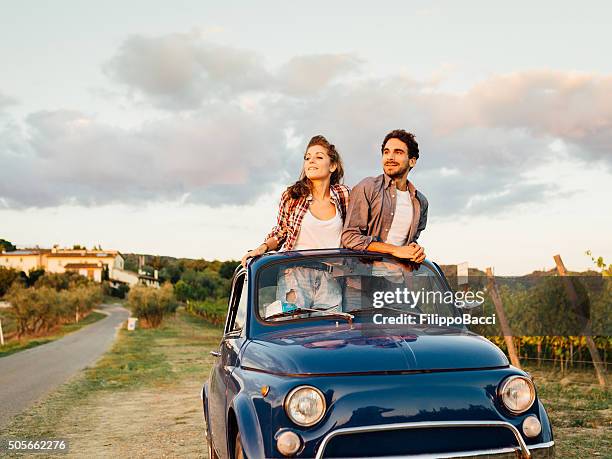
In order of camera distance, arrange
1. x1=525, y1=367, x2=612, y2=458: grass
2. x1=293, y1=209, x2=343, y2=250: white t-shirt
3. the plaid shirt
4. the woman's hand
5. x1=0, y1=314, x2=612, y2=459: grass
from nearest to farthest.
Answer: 1. the woman's hand
2. x1=293, y1=209, x2=343, y2=250: white t-shirt
3. the plaid shirt
4. x1=525, y1=367, x2=612, y2=458: grass
5. x1=0, y1=314, x2=612, y2=459: grass

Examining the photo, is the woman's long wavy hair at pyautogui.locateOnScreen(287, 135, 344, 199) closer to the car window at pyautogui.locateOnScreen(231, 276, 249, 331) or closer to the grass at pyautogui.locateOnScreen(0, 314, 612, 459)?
the car window at pyautogui.locateOnScreen(231, 276, 249, 331)

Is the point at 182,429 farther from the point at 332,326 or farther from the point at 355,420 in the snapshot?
the point at 355,420

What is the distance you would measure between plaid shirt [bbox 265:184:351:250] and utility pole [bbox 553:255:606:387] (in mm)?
9669

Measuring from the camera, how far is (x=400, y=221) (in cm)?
646

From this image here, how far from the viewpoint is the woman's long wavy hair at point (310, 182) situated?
698 cm

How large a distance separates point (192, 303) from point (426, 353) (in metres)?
83.7

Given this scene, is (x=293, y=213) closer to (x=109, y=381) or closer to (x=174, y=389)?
(x=174, y=389)

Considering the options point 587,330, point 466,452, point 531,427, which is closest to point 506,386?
point 531,427

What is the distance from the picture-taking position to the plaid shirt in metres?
6.96

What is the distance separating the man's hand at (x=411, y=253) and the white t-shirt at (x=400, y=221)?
513mm

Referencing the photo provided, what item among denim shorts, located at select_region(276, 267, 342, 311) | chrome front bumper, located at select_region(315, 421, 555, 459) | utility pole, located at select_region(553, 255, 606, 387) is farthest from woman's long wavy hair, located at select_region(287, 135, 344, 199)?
utility pole, located at select_region(553, 255, 606, 387)

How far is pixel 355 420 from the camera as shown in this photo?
4199 millimetres

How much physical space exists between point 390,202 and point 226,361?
1774mm

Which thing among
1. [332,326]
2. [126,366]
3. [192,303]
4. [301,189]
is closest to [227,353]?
[332,326]
